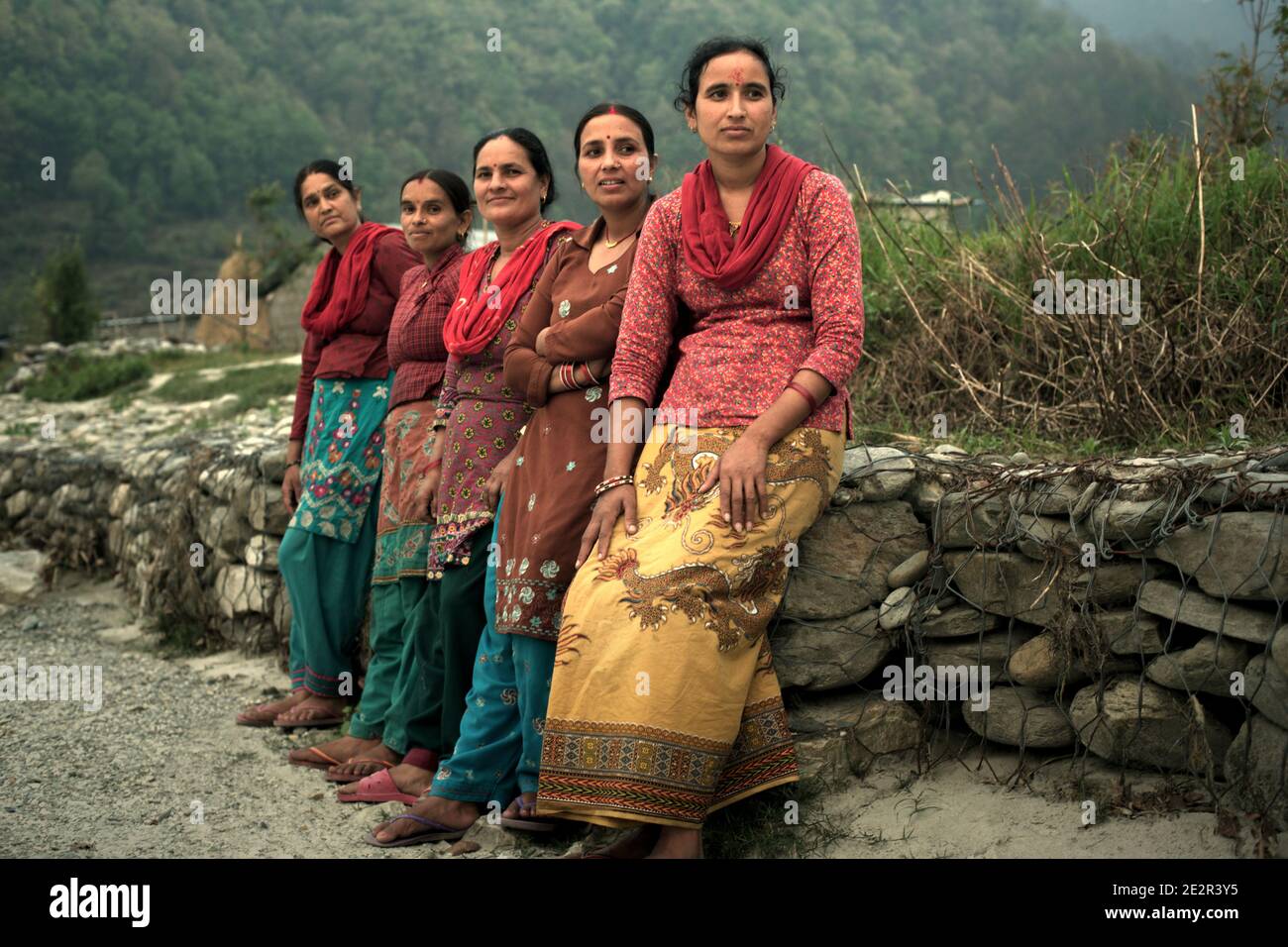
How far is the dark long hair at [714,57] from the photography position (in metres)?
2.69

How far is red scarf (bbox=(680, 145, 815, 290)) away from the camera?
104 inches

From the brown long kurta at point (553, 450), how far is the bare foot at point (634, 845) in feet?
1.76

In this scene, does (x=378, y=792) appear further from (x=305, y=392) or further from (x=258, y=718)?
(x=305, y=392)

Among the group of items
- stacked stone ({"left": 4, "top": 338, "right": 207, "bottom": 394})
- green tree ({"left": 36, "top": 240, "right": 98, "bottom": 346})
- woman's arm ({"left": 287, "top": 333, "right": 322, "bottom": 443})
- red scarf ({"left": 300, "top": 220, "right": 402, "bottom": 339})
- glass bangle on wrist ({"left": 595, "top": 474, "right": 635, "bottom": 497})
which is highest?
green tree ({"left": 36, "top": 240, "right": 98, "bottom": 346})

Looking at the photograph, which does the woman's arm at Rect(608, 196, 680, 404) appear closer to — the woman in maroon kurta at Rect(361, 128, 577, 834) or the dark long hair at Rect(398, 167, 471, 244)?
the woman in maroon kurta at Rect(361, 128, 577, 834)

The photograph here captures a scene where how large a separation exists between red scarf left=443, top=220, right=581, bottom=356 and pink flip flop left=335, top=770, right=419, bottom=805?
132cm

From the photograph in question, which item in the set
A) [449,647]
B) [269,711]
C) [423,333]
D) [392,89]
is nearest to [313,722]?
[269,711]

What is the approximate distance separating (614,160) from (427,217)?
0.99 metres

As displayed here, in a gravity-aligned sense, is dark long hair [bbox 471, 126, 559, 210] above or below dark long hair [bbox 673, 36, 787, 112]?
above

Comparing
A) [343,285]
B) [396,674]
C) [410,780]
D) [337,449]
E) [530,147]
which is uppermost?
[530,147]

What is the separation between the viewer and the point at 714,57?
269 cm

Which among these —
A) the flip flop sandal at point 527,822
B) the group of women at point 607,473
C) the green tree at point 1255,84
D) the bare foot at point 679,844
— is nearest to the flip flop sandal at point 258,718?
the group of women at point 607,473

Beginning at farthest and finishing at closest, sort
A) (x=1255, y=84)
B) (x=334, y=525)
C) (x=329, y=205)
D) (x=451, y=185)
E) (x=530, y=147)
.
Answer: (x=1255, y=84), (x=329, y=205), (x=334, y=525), (x=451, y=185), (x=530, y=147)

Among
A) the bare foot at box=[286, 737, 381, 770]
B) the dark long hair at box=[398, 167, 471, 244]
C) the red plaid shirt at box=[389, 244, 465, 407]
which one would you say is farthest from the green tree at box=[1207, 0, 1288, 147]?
the bare foot at box=[286, 737, 381, 770]
